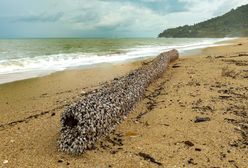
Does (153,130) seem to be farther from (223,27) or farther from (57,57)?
(223,27)

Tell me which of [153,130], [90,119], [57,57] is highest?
[90,119]

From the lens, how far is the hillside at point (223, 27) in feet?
427

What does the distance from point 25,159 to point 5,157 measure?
328 millimetres

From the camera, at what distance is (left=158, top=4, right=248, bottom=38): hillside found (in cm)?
13014

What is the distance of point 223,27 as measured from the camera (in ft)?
471

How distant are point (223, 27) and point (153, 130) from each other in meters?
147

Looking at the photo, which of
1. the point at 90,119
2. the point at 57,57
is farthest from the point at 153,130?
the point at 57,57

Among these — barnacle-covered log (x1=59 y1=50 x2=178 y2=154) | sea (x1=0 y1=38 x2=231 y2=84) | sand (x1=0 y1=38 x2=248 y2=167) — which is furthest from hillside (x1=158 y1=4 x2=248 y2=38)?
barnacle-covered log (x1=59 y1=50 x2=178 y2=154)

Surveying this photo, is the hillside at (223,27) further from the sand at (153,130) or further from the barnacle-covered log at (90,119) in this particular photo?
the barnacle-covered log at (90,119)

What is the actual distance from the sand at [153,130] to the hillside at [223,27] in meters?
117

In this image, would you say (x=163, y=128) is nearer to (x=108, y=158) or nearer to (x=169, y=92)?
(x=108, y=158)

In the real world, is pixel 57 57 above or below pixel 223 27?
below

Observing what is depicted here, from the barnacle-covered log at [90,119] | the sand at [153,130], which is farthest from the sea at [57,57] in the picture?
the barnacle-covered log at [90,119]

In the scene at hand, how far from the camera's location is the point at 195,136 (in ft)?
17.3
